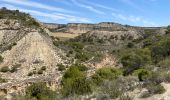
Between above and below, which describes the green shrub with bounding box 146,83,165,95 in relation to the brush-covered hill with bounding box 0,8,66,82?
above

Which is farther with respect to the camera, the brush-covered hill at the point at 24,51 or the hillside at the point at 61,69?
the brush-covered hill at the point at 24,51

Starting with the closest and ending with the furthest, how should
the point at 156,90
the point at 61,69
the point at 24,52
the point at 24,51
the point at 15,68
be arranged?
the point at 156,90
the point at 15,68
the point at 61,69
the point at 24,52
the point at 24,51

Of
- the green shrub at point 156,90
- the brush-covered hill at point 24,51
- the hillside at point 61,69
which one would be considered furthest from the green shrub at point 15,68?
the green shrub at point 156,90

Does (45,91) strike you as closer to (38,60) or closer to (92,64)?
(38,60)

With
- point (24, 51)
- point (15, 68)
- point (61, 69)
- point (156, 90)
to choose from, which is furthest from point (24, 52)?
point (156, 90)

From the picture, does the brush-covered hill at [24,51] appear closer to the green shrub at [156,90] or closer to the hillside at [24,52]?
the hillside at [24,52]

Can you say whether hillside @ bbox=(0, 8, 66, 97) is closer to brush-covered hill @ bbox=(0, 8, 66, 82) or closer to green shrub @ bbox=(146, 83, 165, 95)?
brush-covered hill @ bbox=(0, 8, 66, 82)

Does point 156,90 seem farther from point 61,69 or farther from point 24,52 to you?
point 24,52

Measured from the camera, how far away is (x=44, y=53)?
182 feet

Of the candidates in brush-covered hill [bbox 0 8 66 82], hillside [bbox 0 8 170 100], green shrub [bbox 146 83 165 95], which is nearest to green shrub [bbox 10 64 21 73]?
brush-covered hill [bbox 0 8 66 82]

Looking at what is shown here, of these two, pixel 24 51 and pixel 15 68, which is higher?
pixel 24 51

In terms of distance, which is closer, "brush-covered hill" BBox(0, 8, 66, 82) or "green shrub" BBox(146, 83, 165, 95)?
"green shrub" BBox(146, 83, 165, 95)

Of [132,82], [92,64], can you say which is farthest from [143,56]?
[132,82]

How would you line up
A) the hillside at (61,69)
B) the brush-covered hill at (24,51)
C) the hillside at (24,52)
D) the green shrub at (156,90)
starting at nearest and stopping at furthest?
the green shrub at (156,90) → the hillside at (61,69) → the hillside at (24,52) → the brush-covered hill at (24,51)
